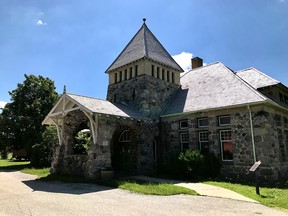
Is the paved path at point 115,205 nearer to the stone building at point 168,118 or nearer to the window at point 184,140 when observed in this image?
the stone building at point 168,118

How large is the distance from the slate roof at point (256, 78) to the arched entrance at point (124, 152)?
8.59 metres

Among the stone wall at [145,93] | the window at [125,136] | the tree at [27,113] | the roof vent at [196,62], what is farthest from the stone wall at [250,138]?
the tree at [27,113]

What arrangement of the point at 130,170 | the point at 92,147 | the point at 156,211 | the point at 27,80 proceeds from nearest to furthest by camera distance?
1. the point at 156,211
2. the point at 92,147
3. the point at 130,170
4. the point at 27,80

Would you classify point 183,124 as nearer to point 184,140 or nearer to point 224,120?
point 184,140

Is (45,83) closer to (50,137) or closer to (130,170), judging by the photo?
(50,137)

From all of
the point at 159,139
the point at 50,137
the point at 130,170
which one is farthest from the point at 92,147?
the point at 50,137

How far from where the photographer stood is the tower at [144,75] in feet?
57.8

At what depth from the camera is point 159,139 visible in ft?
56.8

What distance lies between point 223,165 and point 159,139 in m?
4.96

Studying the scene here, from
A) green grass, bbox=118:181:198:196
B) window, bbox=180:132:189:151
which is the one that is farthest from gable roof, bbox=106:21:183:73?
green grass, bbox=118:181:198:196

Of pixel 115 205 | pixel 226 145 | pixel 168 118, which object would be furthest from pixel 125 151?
pixel 115 205

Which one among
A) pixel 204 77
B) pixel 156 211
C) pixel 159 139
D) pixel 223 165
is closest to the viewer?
pixel 156 211

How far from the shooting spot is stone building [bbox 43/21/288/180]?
1302cm

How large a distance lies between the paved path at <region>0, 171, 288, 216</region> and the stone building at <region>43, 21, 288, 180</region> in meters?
3.78
